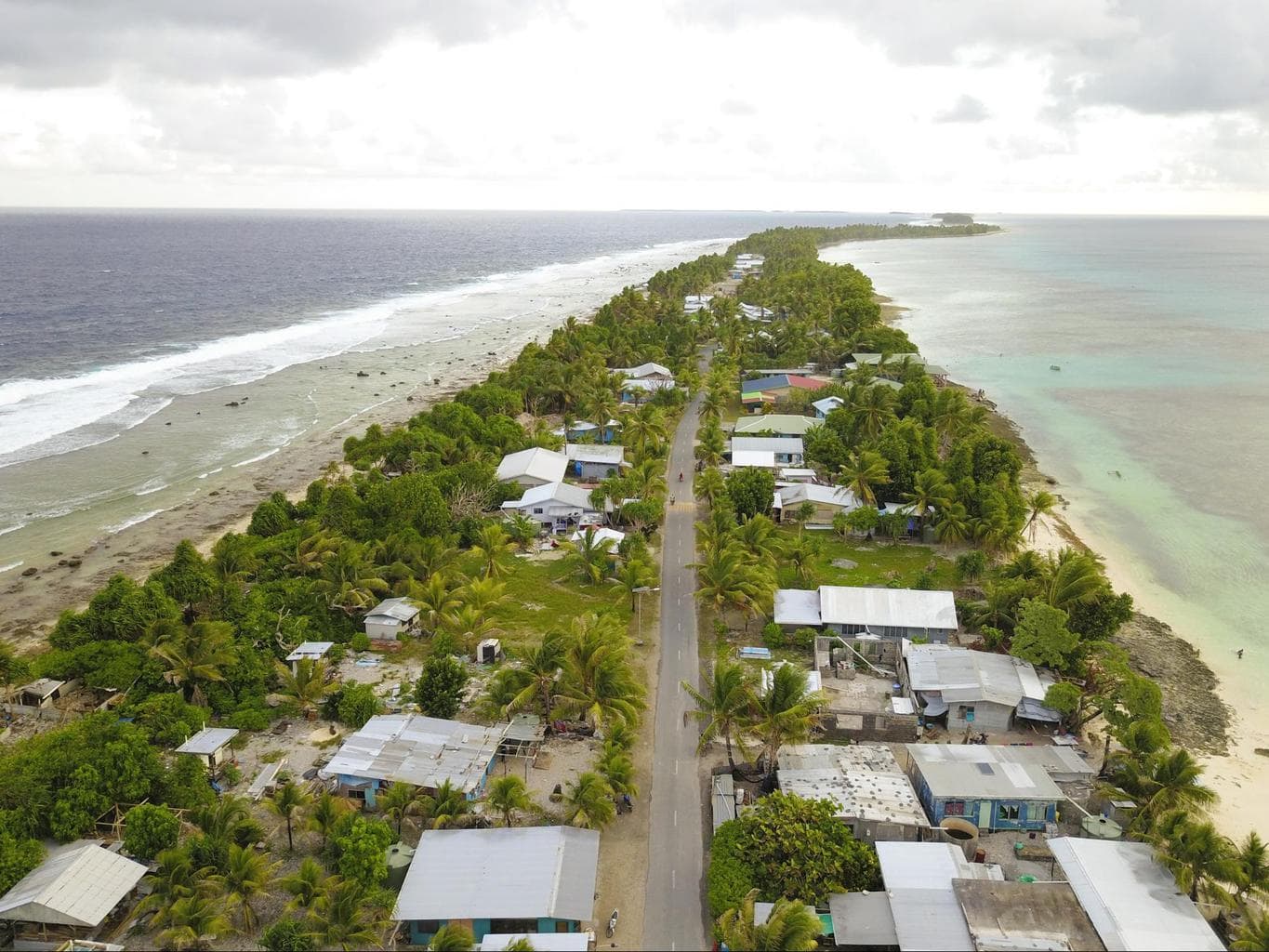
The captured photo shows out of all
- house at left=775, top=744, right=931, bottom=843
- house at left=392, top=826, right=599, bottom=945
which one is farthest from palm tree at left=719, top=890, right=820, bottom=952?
house at left=775, top=744, right=931, bottom=843

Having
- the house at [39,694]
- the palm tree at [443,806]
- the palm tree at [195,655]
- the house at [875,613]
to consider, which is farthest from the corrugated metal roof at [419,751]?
the house at [875,613]

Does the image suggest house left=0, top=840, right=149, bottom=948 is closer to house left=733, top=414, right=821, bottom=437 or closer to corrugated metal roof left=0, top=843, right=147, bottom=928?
corrugated metal roof left=0, top=843, right=147, bottom=928

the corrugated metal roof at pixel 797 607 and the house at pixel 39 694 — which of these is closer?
the house at pixel 39 694

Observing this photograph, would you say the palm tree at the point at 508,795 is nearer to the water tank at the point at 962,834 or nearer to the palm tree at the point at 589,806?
the palm tree at the point at 589,806

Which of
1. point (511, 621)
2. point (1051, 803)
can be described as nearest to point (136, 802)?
point (511, 621)

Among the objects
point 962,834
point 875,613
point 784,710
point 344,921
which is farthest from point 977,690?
point 344,921

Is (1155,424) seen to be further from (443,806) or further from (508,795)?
(443,806)
